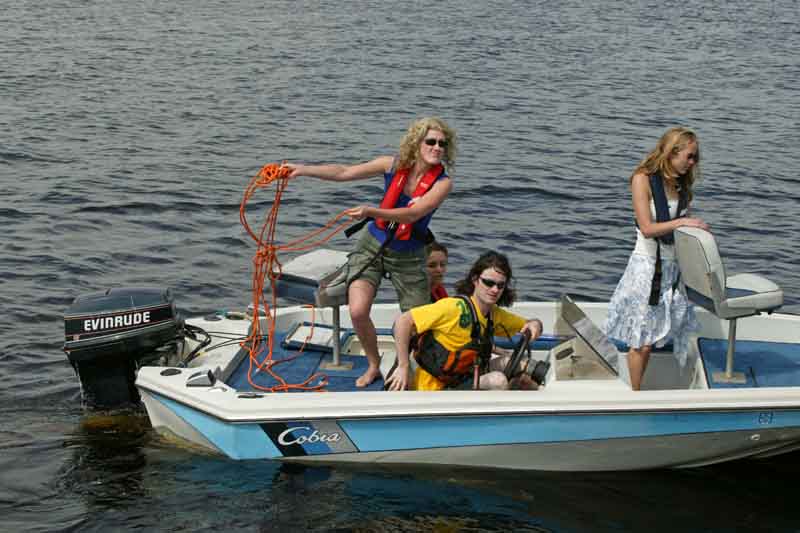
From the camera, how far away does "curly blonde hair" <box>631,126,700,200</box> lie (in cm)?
603

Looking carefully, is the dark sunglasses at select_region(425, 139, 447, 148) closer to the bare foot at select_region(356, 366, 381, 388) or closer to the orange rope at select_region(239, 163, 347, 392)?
the orange rope at select_region(239, 163, 347, 392)

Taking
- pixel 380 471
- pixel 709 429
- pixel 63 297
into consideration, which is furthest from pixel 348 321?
pixel 63 297

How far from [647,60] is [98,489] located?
58.3ft

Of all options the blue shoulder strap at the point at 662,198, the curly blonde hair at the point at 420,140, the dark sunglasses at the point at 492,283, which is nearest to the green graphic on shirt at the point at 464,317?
the dark sunglasses at the point at 492,283

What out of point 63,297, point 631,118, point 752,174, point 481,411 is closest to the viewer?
point 481,411

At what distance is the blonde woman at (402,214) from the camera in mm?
6070

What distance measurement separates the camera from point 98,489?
6461mm

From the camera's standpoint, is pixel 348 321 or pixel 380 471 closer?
pixel 380 471

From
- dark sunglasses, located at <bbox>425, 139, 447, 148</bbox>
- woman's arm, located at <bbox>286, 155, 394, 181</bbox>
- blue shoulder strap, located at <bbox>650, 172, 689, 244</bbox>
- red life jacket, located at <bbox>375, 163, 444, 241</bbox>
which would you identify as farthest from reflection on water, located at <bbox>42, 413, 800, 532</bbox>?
dark sunglasses, located at <bbox>425, 139, 447, 148</bbox>

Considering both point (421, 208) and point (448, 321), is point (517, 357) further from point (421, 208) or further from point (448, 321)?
point (421, 208)

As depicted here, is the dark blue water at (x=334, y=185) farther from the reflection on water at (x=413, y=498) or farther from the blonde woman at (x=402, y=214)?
the blonde woman at (x=402, y=214)

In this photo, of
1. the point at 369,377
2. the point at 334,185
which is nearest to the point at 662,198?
the point at 369,377

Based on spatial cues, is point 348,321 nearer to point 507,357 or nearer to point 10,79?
point 507,357

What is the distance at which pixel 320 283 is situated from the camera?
21.6 feet
